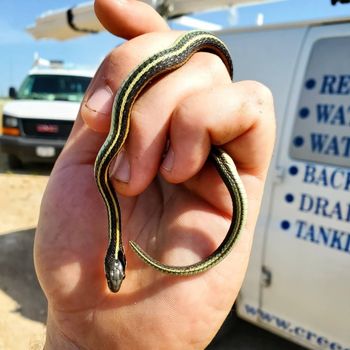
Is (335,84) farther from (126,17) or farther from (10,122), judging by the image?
(10,122)

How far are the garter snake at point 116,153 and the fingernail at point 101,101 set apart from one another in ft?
0.09

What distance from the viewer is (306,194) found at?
331 centimetres

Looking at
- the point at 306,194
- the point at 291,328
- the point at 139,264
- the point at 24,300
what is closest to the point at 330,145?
the point at 306,194

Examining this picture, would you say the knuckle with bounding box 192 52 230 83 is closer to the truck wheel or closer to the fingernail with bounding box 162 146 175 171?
the fingernail with bounding box 162 146 175 171

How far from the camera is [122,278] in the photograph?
181cm

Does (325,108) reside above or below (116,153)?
below

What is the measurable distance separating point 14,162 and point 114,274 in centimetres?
1070

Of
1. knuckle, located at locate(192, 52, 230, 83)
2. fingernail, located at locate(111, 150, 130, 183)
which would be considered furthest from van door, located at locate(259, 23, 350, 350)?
fingernail, located at locate(111, 150, 130, 183)

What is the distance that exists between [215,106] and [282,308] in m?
2.31

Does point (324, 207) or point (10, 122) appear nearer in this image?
point (324, 207)

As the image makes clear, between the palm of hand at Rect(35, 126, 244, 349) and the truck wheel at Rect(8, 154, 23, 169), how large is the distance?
10264mm

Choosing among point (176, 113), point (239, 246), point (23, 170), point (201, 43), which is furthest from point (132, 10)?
point (23, 170)

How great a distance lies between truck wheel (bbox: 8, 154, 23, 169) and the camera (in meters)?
11.7

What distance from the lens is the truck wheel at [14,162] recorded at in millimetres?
11695
